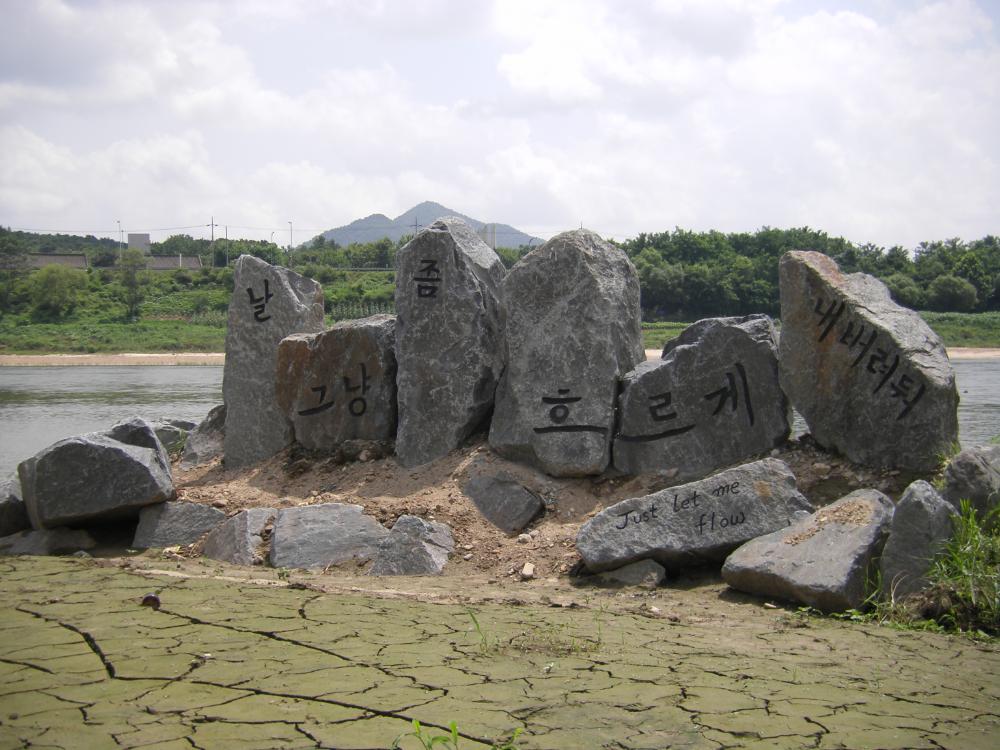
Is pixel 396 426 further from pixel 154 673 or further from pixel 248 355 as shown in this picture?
pixel 154 673

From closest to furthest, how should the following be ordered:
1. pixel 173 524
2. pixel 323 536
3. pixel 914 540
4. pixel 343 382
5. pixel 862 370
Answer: pixel 914 540
pixel 862 370
pixel 323 536
pixel 173 524
pixel 343 382

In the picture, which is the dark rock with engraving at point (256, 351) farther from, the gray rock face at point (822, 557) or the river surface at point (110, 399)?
the river surface at point (110, 399)

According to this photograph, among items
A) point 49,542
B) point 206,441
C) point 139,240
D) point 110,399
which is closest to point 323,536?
point 49,542

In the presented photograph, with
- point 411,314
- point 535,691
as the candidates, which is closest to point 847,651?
point 535,691

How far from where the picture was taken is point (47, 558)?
7434 mm

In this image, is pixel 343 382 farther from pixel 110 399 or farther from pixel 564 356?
pixel 110 399

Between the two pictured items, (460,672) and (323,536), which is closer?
(460,672)

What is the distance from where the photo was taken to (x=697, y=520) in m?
6.71

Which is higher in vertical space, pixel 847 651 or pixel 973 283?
→ pixel 973 283

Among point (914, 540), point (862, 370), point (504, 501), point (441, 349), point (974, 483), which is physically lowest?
point (504, 501)

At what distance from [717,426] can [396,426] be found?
2800 mm

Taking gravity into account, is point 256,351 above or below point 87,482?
above

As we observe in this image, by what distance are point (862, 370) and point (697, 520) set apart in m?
1.75

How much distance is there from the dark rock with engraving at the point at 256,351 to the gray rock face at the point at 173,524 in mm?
1425
